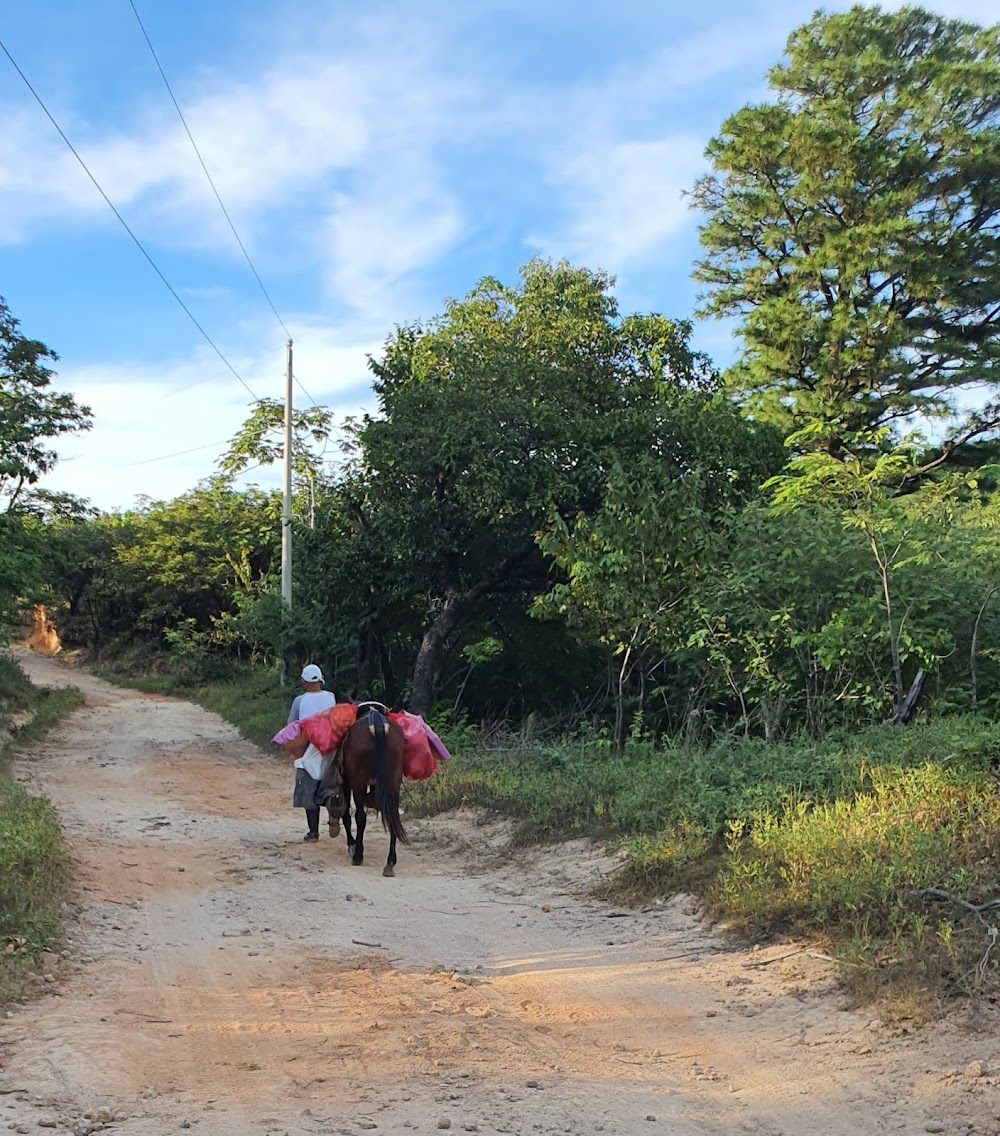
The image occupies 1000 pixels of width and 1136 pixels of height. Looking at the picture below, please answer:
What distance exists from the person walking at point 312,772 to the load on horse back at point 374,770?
38 centimetres

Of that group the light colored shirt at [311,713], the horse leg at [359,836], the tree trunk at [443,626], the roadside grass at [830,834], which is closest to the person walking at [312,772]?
the light colored shirt at [311,713]

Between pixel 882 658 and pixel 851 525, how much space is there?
142cm

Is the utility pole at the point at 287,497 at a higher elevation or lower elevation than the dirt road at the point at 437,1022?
higher

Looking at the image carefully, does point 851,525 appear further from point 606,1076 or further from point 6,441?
point 6,441

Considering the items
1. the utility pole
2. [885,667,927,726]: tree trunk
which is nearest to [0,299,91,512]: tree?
the utility pole

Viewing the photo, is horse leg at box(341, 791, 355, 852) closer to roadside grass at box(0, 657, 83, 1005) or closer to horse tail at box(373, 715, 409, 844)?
horse tail at box(373, 715, 409, 844)

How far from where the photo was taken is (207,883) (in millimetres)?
8086

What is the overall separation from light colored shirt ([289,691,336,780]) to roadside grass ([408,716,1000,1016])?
2.01m

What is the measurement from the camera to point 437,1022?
4879 mm

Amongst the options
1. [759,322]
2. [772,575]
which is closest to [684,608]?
[772,575]

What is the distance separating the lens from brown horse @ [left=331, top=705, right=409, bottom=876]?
8.38 metres

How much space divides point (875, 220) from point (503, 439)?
1164 cm

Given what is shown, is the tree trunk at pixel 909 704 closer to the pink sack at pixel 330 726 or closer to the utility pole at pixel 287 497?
the pink sack at pixel 330 726

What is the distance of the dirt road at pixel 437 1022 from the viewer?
12.6 feet
